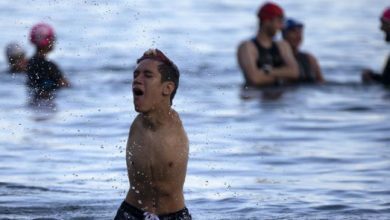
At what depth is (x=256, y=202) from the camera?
10.1 meters

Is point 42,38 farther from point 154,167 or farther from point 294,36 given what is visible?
point 154,167

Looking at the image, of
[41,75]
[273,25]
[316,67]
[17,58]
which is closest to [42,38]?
[41,75]

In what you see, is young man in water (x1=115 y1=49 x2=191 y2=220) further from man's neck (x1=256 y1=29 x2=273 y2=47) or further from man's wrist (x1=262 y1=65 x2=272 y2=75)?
man's neck (x1=256 y1=29 x2=273 y2=47)

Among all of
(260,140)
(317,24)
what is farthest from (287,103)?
(317,24)

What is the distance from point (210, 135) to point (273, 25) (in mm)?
4206

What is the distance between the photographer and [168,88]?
7.81 m

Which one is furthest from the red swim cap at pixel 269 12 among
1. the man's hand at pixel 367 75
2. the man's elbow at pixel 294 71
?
the man's hand at pixel 367 75

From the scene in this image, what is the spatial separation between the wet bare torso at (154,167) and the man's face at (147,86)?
0.20 meters

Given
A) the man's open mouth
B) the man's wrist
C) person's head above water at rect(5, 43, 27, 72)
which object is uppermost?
the man's open mouth

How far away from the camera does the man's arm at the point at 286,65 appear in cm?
1727

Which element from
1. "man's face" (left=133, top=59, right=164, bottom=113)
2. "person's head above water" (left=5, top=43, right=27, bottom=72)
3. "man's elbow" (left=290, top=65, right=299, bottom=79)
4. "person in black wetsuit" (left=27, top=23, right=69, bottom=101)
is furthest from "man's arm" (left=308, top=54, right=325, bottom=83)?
"man's face" (left=133, top=59, right=164, bottom=113)

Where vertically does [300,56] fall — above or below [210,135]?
above

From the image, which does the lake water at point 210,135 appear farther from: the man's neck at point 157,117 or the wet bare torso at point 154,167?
the man's neck at point 157,117

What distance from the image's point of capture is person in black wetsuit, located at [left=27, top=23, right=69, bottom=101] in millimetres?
14688
